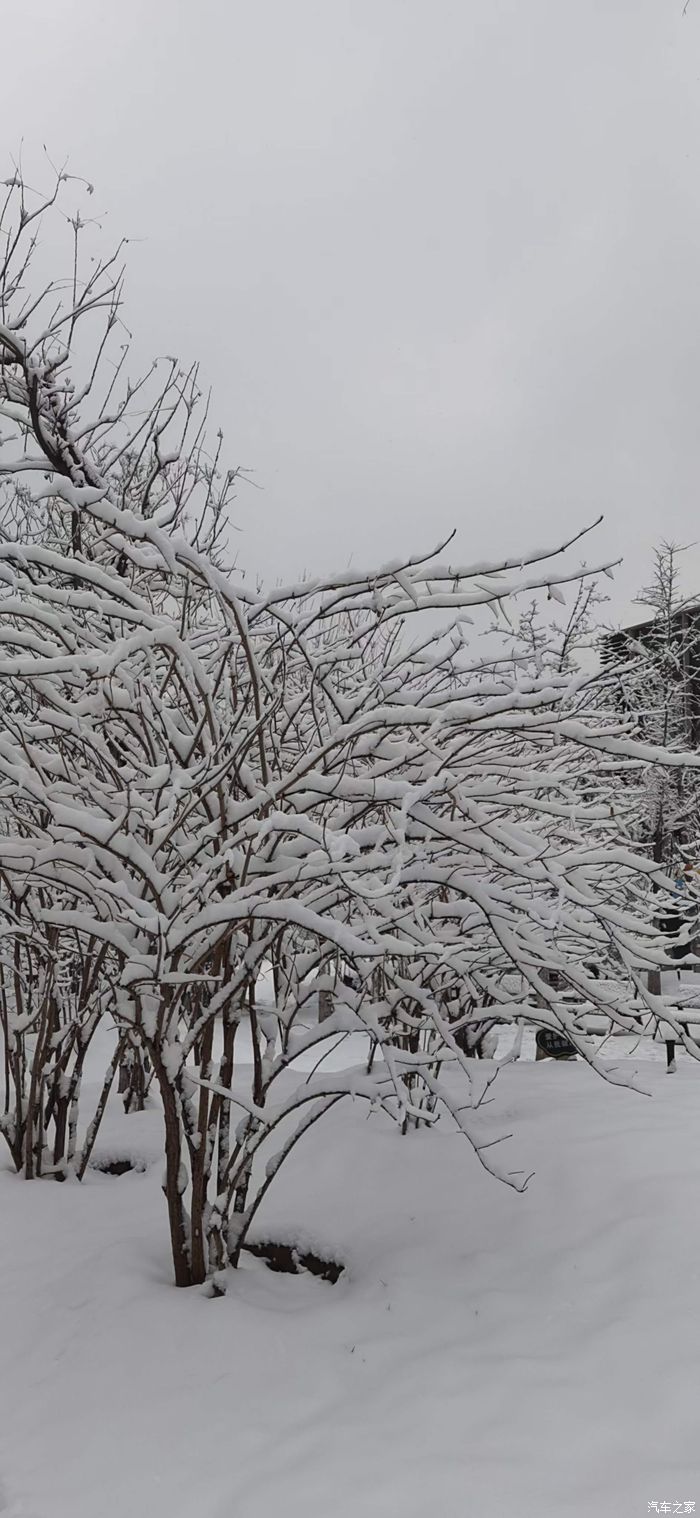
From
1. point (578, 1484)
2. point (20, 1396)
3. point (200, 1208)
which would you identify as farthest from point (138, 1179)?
point (578, 1484)

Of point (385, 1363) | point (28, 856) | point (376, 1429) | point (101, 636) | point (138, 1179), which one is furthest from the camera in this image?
point (138, 1179)

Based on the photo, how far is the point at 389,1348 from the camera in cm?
250

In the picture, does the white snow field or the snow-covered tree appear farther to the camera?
the snow-covered tree

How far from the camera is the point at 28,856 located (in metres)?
2.81

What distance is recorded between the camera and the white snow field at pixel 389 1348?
77.4 inches

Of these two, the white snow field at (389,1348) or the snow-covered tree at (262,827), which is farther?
the snow-covered tree at (262,827)

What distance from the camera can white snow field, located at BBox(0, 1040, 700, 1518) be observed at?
6.45 feet

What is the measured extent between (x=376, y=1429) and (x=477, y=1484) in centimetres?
33

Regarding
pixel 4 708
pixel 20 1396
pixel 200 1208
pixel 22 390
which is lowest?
Result: pixel 20 1396

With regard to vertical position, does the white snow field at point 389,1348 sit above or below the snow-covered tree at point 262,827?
below

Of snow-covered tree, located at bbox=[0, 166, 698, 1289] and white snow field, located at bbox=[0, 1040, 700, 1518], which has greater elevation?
snow-covered tree, located at bbox=[0, 166, 698, 1289]

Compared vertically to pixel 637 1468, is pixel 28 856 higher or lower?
higher

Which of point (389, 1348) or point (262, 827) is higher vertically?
point (262, 827)

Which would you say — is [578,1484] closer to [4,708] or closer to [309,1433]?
[309,1433]
